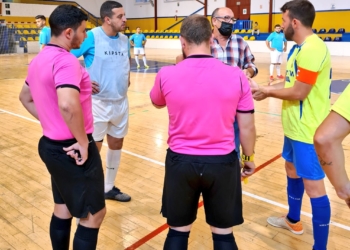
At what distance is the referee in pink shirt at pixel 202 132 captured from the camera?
1.85 metres

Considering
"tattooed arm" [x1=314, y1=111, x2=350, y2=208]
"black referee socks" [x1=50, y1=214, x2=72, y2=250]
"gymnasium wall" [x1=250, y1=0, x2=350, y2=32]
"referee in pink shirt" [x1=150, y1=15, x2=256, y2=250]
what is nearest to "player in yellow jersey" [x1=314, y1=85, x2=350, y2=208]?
"tattooed arm" [x1=314, y1=111, x2=350, y2=208]

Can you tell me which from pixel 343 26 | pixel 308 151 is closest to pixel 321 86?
pixel 308 151

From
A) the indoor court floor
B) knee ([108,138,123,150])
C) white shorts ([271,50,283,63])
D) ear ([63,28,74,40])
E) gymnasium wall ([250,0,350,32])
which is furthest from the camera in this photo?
gymnasium wall ([250,0,350,32])

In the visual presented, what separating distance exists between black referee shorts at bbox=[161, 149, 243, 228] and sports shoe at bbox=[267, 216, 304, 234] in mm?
1232

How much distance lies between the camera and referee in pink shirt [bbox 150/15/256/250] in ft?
6.07

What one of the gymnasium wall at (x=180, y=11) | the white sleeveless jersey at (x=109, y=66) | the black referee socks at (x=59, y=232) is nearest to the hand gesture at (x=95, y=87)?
the white sleeveless jersey at (x=109, y=66)

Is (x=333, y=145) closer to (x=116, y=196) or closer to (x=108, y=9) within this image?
(x=108, y=9)

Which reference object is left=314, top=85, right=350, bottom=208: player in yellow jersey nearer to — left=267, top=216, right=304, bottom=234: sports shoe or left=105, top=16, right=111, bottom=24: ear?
left=267, top=216, right=304, bottom=234: sports shoe

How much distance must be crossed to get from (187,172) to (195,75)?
526mm

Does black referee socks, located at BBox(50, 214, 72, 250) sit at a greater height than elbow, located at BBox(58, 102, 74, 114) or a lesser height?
lesser

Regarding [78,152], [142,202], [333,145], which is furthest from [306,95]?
[142,202]

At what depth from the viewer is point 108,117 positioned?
11.1ft

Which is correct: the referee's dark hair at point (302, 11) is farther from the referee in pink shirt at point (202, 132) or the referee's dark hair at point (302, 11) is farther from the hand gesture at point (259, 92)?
the referee in pink shirt at point (202, 132)

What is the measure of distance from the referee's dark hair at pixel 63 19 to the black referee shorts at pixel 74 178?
0.65 metres
